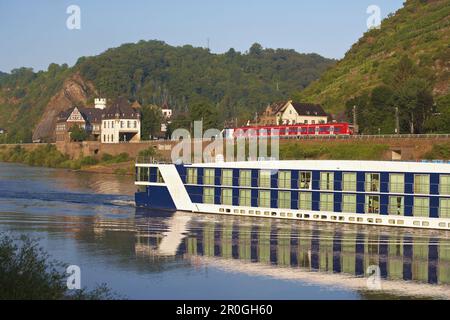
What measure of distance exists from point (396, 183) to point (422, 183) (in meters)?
1.77

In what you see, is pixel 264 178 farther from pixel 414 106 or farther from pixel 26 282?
pixel 414 106

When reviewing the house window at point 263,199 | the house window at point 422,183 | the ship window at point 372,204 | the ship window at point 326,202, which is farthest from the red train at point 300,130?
the house window at point 422,183

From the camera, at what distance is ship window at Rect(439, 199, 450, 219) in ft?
169

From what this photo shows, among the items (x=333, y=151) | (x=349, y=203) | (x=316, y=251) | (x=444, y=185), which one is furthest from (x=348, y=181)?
(x=333, y=151)

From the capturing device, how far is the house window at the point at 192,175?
61188 mm

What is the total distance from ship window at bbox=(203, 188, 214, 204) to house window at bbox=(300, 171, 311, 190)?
787 cm

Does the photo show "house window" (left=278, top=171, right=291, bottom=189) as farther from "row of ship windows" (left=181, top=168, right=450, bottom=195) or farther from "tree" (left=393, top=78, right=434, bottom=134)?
"tree" (left=393, top=78, right=434, bottom=134)

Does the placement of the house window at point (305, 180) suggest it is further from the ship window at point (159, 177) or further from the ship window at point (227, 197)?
the ship window at point (159, 177)

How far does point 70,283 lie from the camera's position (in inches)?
1393

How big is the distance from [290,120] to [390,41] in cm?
4578

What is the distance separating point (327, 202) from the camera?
5581 centimetres

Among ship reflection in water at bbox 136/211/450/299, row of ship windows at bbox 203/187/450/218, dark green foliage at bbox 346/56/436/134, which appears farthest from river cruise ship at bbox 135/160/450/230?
dark green foliage at bbox 346/56/436/134

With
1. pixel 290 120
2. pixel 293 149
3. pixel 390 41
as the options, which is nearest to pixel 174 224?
pixel 293 149

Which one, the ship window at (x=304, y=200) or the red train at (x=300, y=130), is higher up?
the red train at (x=300, y=130)
